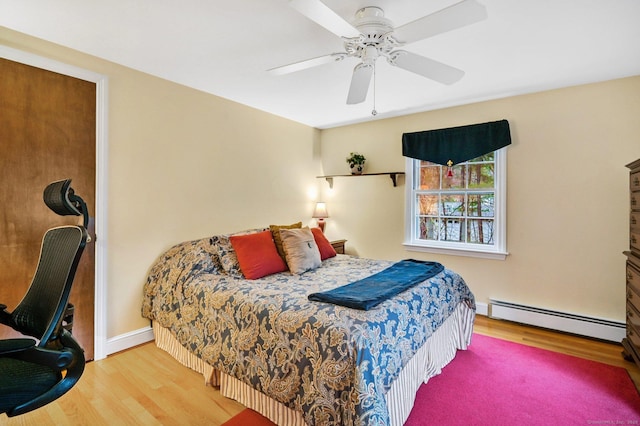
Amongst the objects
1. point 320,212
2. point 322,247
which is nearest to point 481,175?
point 322,247

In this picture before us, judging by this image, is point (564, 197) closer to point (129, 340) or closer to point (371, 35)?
point (371, 35)

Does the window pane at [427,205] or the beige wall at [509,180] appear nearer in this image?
the beige wall at [509,180]

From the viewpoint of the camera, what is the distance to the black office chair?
1.11 meters

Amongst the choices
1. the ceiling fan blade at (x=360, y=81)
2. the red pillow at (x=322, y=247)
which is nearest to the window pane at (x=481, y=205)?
the red pillow at (x=322, y=247)

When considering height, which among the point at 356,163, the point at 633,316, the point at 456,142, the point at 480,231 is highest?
the point at 456,142

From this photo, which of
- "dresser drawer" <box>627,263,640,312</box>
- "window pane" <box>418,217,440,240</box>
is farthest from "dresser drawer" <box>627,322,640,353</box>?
"window pane" <box>418,217,440,240</box>

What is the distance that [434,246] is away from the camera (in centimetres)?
385

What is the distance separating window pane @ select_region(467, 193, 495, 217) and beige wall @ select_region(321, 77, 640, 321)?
0.21m

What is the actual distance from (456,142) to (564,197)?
3.92ft

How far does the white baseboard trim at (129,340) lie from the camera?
2615 millimetres

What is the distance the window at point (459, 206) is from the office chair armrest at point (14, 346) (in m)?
3.61

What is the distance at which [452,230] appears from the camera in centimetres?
383

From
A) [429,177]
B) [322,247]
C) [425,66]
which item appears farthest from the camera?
[429,177]

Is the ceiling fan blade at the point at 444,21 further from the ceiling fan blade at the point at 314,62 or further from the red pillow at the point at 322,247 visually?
the red pillow at the point at 322,247
